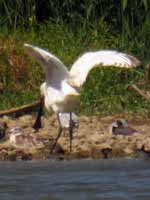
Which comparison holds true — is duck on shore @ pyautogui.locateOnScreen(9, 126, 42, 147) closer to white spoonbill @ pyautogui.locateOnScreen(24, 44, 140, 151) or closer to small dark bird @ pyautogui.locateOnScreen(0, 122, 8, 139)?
small dark bird @ pyautogui.locateOnScreen(0, 122, 8, 139)

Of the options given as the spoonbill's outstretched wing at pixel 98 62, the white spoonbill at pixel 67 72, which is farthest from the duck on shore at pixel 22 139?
the spoonbill's outstretched wing at pixel 98 62

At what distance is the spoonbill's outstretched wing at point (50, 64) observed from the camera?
9.89m

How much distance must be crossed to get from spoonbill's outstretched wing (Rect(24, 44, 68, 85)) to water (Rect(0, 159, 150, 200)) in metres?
0.88

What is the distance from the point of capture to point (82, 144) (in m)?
10.7

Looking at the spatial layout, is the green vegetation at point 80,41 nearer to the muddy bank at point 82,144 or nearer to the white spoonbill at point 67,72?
the muddy bank at point 82,144

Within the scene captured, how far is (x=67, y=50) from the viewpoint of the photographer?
1324 centimetres

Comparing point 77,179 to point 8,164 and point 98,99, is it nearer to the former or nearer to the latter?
point 8,164

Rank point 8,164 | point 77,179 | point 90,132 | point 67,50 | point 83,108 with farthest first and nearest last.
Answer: point 67,50 < point 83,108 < point 90,132 < point 8,164 < point 77,179

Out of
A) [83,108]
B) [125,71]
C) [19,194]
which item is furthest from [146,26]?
[19,194]

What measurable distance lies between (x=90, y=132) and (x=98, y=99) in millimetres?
1321

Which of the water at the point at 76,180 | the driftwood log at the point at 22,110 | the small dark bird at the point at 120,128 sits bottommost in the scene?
the water at the point at 76,180

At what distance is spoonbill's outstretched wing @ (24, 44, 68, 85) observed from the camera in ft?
32.5

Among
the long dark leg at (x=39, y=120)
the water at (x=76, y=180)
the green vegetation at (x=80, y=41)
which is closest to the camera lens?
the water at (x=76, y=180)

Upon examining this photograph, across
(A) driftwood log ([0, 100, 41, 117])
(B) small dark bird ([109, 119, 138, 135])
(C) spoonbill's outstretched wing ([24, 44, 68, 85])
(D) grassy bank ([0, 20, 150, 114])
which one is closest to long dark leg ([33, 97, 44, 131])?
(C) spoonbill's outstretched wing ([24, 44, 68, 85])
